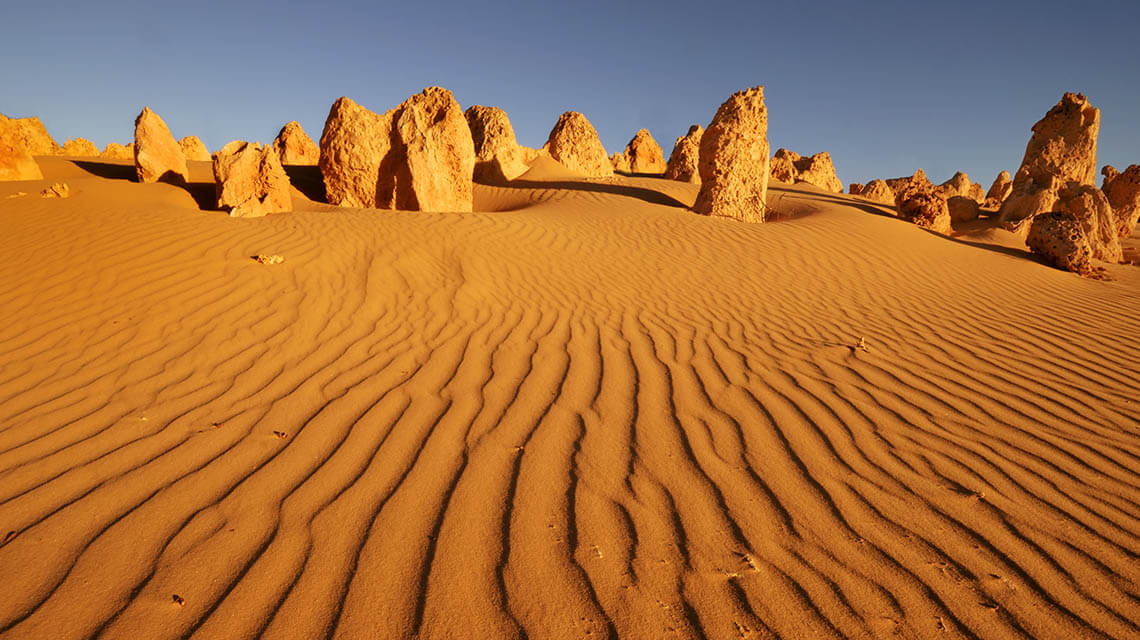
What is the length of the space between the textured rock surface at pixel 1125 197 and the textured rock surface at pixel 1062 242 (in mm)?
6916

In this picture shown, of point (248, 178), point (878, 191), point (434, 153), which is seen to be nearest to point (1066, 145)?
point (878, 191)

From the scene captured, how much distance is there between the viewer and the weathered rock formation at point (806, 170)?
20250mm

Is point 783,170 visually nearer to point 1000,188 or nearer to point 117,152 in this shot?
point 1000,188

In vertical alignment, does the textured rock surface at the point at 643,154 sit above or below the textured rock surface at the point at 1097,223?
above

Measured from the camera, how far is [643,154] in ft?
76.0

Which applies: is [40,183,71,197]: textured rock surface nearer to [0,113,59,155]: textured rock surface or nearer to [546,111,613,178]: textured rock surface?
[0,113,59,155]: textured rock surface

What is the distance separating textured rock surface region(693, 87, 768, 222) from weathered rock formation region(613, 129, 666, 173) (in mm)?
13053

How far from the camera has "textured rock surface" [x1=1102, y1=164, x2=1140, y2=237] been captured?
12.9 m

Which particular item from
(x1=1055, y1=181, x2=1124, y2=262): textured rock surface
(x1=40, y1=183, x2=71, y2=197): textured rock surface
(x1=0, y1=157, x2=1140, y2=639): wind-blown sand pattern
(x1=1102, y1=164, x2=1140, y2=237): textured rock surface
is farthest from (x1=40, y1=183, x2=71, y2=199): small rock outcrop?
(x1=1102, y1=164, x2=1140, y2=237): textured rock surface

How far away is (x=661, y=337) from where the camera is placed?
13.5ft

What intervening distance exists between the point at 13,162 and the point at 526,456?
13162 mm

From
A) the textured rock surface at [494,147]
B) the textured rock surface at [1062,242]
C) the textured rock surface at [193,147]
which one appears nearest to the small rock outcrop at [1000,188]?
the textured rock surface at [1062,242]

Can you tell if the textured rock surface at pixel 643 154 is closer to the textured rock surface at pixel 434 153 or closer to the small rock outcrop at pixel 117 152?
the textured rock surface at pixel 434 153

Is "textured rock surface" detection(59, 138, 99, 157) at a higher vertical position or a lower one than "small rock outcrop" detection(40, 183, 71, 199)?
higher
